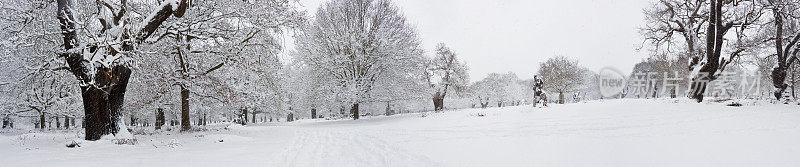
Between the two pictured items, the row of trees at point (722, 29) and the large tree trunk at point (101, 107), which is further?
the row of trees at point (722, 29)

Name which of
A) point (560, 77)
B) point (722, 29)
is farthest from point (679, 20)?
point (560, 77)

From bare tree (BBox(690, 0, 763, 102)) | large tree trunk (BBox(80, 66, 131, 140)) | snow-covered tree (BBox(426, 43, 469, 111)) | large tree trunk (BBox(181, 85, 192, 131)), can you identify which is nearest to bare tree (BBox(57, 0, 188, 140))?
large tree trunk (BBox(80, 66, 131, 140))

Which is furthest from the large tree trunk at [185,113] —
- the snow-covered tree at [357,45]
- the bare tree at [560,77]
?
the bare tree at [560,77]

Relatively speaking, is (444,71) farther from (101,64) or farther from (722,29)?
(101,64)

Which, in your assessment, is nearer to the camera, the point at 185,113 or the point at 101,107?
the point at 101,107

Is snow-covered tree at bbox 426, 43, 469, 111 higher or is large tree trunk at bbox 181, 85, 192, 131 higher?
snow-covered tree at bbox 426, 43, 469, 111

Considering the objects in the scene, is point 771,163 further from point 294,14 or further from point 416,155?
point 294,14

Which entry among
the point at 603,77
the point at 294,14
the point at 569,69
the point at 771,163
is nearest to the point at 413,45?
the point at 294,14

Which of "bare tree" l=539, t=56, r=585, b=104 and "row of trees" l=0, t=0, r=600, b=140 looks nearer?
"row of trees" l=0, t=0, r=600, b=140

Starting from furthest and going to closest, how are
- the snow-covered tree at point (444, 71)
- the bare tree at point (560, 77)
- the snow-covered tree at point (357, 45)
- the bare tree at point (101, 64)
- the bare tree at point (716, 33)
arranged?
the bare tree at point (560, 77) → the snow-covered tree at point (444, 71) → the snow-covered tree at point (357, 45) → the bare tree at point (716, 33) → the bare tree at point (101, 64)

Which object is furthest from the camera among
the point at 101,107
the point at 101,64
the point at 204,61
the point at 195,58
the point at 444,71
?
the point at 444,71

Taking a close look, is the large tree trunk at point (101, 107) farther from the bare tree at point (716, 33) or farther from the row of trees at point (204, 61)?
the bare tree at point (716, 33)

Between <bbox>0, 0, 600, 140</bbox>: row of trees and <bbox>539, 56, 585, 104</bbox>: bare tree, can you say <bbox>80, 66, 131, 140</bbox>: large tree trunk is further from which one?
<bbox>539, 56, 585, 104</bbox>: bare tree

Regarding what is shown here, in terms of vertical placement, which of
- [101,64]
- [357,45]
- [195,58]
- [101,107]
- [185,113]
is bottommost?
[185,113]
